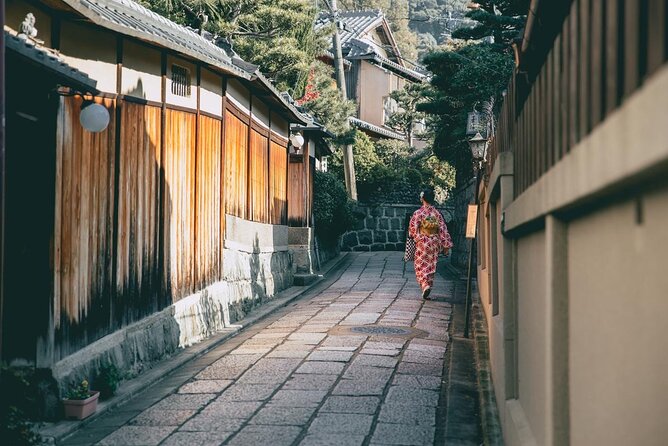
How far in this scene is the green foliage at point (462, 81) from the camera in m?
17.7

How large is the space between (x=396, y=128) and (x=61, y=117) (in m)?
35.4

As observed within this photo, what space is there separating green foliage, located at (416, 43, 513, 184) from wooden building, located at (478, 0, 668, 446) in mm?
13018

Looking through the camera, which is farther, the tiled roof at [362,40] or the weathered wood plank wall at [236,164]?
the tiled roof at [362,40]

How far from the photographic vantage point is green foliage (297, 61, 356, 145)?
2652 cm

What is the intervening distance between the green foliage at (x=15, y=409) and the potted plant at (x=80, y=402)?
704mm

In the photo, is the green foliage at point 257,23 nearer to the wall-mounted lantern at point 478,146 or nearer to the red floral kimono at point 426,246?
the red floral kimono at point 426,246

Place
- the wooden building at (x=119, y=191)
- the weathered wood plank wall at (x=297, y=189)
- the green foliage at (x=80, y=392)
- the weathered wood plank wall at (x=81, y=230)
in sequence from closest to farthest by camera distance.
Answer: the wooden building at (x=119, y=191) < the green foliage at (x=80, y=392) < the weathered wood plank wall at (x=81, y=230) < the weathered wood plank wall at (x=297, y=189)

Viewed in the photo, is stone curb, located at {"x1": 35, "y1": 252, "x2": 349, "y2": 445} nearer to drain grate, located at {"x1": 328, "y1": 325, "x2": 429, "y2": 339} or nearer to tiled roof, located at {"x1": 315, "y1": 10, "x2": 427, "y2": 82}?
drain grate, located at {"x1": 328, "y1": 325, "x2": 429, "y2": 339}

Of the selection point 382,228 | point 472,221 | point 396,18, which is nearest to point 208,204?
point 472,221

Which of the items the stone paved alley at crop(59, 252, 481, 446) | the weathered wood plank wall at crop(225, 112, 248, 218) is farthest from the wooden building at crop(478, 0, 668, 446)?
the weathered wood plank wall at crop(225, 112, 248, 218)

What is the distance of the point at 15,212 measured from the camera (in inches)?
264

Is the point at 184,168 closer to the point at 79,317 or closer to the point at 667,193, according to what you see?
the point at 79,317

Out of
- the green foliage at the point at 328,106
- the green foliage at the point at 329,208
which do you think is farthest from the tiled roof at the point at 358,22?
the green foliage at the point at 329,208

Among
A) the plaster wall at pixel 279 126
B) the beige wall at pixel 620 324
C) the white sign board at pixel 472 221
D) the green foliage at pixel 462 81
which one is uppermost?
the green foliage at pixel 462 81
